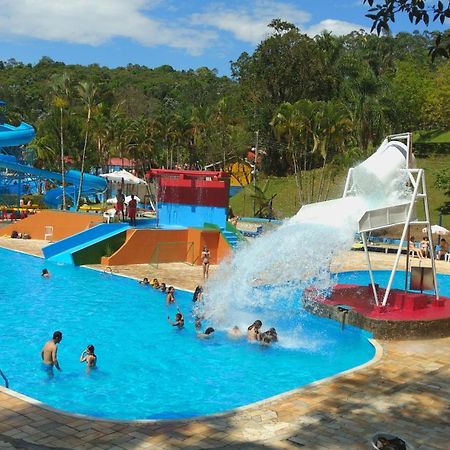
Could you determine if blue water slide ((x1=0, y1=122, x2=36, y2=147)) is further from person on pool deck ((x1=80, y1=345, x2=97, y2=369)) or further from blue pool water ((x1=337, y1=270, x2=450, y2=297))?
person on pool deck ((x1=80, y1=345, x2=97, y2=369))

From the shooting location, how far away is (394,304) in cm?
1569

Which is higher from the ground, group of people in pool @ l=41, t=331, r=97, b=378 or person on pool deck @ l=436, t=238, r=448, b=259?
person on pool deck @ l=436, t=238, r=448, b=259

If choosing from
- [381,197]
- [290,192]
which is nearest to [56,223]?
[381,197]

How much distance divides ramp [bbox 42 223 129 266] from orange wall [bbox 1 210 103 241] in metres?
2.16

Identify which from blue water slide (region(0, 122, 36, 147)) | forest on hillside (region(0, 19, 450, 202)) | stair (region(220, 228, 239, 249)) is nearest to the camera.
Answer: stair (region(220, 228, 239, 249))

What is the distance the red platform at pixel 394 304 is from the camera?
14773 millimetres

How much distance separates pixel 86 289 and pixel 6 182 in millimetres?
32515

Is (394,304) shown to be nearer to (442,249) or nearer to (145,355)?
(145,355)

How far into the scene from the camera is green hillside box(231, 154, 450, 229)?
41319 mm

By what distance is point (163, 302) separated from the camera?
60.6ft

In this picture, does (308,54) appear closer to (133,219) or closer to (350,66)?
(350,66)

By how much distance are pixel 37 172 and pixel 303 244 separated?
26826mm

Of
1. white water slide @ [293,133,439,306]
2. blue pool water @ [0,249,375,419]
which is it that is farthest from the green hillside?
white water slide @ [293,133,439,306]

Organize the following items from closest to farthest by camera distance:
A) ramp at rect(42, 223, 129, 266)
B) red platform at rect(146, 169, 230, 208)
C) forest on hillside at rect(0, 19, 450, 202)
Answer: ramp at rect(42, 223, 129, 266)
red platform at rect(146, 169, 230, 208)
forest on hillside at rect(0, 19, 450, 202)
